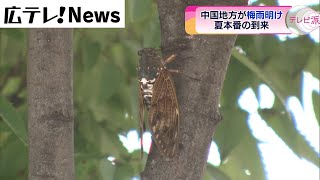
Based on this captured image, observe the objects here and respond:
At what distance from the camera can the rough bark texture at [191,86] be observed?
0.45m

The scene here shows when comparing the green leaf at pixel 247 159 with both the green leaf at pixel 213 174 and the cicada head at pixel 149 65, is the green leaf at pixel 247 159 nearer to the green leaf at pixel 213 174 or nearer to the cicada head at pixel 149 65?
the green leaf at pixel 213 174

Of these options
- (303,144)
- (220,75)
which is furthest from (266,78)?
(220,75)

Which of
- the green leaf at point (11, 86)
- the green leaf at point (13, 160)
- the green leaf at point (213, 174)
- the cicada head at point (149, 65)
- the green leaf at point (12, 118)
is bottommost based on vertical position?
the green leaf at point (213, 174)

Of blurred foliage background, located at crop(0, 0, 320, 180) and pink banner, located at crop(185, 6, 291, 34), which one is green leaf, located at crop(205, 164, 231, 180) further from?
pink banner, located at crop(185, 6, 291, 34)

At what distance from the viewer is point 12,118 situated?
54 cm

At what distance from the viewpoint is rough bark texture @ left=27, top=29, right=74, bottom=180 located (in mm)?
454

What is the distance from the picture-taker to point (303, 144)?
0.68 metres

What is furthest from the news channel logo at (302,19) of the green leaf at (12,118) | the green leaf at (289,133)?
the green leaf at (12,118)

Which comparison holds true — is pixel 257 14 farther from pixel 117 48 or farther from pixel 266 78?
pixel 117 48

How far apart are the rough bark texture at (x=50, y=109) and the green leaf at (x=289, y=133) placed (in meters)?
0.31

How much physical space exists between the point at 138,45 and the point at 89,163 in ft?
0.81

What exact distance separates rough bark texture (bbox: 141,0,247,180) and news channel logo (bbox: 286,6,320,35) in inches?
4.1

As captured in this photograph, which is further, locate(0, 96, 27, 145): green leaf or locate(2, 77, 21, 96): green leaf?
locate(2, 77, 21, 96): green leaf

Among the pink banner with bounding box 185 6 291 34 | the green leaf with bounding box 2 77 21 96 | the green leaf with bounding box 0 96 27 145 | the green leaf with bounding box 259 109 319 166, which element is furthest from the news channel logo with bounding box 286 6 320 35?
the green leaf with bounding box 2 77 21 96
